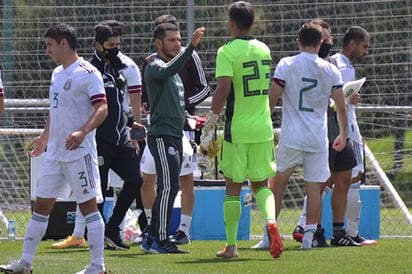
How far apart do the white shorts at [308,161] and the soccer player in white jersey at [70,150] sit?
2.48 m

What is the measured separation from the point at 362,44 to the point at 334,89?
3.72 ft

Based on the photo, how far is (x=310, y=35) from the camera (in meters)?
10.3


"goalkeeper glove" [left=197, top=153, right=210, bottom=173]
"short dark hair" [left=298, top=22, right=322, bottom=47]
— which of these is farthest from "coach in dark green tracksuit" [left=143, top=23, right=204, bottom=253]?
"goalkeeper glove" [left=197, top=153, right=210, bottom=173]

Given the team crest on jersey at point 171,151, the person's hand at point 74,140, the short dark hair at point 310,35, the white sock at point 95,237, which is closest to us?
the person's hand at point 74,140

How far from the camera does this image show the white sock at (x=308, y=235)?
1044 centimetres

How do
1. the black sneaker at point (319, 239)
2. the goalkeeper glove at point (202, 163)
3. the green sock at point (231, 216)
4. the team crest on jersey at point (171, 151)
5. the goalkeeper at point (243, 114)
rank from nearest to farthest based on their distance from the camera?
the goalkeeper at point (243, 114)
the green sock at point (231, 216)
the team crest on jersey at point (171, 151)
the black sneaker at point (319, 239)
the goalkeeper glove at point (202, 163)

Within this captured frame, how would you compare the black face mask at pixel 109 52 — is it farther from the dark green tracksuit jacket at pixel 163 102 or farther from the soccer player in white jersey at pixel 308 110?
the soccer player in white jersey at pixel 308 110

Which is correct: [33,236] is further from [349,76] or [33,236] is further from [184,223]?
[349,76]

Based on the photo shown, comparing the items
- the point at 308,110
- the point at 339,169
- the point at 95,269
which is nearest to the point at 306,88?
the point at 308,110

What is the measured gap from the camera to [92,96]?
8.29m

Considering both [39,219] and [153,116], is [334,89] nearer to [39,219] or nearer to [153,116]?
[153,116]

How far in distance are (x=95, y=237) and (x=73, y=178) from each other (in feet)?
1.42

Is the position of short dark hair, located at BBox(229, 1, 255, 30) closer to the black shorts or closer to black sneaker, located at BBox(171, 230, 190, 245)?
the black shorts

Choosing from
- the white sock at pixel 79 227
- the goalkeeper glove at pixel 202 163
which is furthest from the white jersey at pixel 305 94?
the white sock at pixel 79 227
